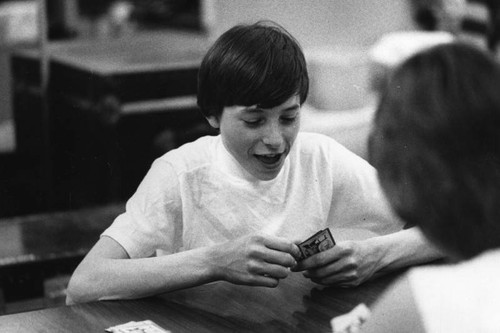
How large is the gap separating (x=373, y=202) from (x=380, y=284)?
0.27 m

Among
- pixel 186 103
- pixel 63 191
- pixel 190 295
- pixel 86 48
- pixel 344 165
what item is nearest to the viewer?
pixel 190 295

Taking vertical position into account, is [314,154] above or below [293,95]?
below

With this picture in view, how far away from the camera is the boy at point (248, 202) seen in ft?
5.61

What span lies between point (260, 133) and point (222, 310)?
1.32 feet

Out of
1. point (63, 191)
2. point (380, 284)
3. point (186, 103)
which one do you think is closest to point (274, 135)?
point (380, 284)

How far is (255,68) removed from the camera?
1783mm

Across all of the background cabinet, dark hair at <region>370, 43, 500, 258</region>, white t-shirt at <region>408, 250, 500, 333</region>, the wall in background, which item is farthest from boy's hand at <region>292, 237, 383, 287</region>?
the wall in background

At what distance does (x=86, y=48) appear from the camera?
445 centimetres

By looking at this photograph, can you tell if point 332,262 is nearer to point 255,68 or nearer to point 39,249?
point 255,68

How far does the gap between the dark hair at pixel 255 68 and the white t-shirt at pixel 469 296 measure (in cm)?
72

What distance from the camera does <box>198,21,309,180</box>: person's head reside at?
1.80 meters

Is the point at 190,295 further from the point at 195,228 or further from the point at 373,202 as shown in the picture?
the point at 373,202

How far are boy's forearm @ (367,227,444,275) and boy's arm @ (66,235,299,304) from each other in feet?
0.83

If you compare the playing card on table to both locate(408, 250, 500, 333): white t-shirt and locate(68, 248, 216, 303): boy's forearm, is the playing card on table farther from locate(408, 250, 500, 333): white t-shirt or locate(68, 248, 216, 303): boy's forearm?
locate(408, 250, 500, 333): white t-shirt
